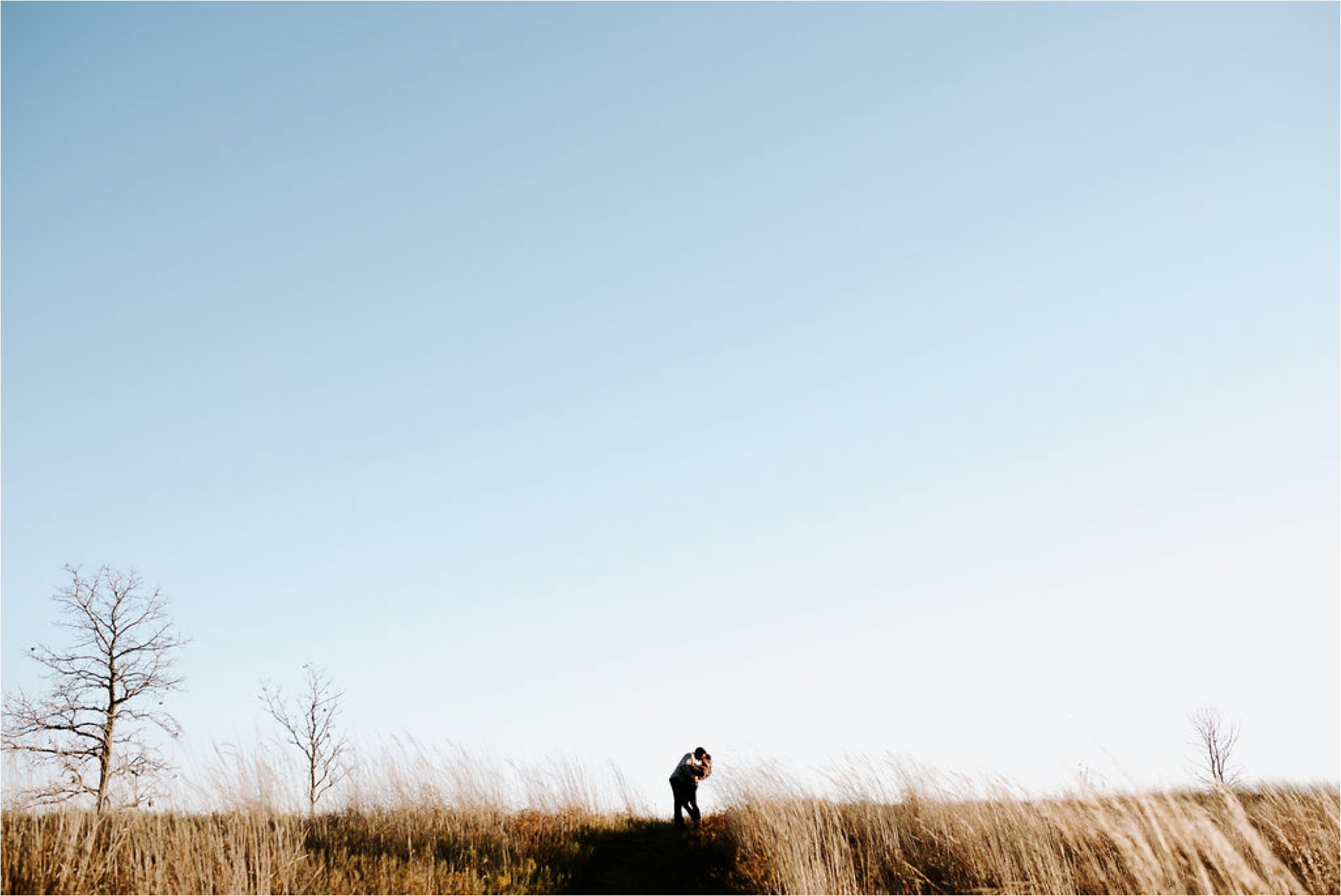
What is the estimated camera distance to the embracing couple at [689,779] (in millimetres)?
15227

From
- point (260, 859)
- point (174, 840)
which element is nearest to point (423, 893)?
point (260, 859)

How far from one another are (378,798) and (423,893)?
16.7 feet

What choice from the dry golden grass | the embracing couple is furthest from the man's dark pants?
the dry golden grass

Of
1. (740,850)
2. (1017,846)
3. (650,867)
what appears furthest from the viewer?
(650,867)

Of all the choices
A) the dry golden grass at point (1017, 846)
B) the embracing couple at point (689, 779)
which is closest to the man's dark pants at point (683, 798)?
the embracing couple at point (689, 779)

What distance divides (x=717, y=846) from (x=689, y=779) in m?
2.25

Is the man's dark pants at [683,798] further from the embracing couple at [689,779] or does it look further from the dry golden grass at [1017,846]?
the dry golden grass at [1017,846]

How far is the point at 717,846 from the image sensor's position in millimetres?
13148

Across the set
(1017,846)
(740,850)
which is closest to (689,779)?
(740,850)

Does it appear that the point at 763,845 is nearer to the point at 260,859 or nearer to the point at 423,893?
the point at 423,893

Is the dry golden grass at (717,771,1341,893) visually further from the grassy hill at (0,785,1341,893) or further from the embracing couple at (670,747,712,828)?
the embracing couple at (670,747,712,828)

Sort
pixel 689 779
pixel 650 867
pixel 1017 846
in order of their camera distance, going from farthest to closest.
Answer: pixel 689 779
pixel 650 867
pixel 1017 846

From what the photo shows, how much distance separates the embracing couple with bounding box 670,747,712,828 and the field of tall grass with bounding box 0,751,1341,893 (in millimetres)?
713

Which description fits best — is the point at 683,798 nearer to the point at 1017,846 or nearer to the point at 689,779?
the point at 689,779
